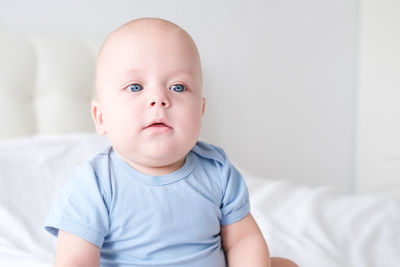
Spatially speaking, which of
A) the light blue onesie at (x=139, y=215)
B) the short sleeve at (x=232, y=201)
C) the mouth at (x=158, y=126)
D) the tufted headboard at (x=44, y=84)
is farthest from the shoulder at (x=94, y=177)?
the tufted headboard at (x=44, y=84)

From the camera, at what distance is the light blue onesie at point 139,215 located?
769 mm

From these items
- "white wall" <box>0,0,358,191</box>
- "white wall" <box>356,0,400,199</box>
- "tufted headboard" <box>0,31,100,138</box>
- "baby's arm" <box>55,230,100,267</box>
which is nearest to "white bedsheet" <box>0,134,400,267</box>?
"tufted headboard" <box>0,31,100,138</box>

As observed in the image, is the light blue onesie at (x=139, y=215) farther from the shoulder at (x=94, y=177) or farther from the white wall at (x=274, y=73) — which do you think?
the white wall at (x=274, y=73)

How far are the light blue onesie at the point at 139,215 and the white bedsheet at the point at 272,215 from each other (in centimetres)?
29

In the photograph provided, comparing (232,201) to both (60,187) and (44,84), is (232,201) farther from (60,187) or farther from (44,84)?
(44,84)

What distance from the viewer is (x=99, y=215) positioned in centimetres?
77

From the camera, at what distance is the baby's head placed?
76cm

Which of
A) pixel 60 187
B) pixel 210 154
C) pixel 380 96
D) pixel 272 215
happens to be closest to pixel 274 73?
pixel 380 96

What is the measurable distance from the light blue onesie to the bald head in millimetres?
168

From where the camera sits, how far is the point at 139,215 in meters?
0.79

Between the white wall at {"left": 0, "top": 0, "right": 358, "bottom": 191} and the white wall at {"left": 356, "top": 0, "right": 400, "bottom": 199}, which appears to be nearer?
the white wall at {"left": 0, "top": 0, "right": 358, "bottom": 191}

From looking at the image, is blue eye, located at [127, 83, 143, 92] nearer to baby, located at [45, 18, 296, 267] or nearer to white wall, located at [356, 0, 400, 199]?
baby, located at [45, 18, 296, 267]

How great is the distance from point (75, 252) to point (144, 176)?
0.57ft

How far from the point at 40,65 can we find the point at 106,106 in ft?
3.89
